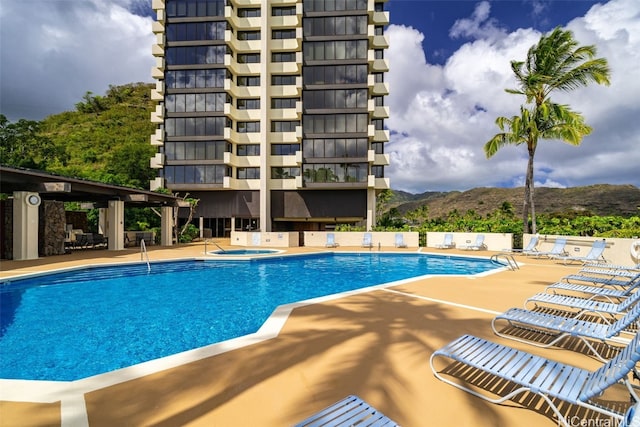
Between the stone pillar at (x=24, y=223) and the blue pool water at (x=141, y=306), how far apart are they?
4.75m

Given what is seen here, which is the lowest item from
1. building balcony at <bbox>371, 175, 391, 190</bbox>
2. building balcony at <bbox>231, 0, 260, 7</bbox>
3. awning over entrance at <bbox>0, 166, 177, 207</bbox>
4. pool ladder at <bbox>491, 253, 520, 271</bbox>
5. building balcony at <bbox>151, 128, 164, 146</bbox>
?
pool ladder at <bbox>491, 253, 520, 271</bbox>

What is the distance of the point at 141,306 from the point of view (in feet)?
25.3

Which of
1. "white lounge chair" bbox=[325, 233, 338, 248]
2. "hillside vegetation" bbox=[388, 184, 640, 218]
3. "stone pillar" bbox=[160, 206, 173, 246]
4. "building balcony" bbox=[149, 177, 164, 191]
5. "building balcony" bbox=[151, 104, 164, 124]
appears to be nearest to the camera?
"white lounge chair" bbox=[325, 233, 338, 248]

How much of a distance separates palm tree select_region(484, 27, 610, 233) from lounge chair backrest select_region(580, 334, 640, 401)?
18188 millimetres

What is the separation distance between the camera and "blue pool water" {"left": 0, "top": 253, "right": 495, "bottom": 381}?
491 centimetres

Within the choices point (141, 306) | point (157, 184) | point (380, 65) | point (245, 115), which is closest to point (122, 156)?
point (157, 184)

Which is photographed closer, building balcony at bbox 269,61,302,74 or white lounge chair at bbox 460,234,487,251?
white lounge chair at bbox 460,234,487,251

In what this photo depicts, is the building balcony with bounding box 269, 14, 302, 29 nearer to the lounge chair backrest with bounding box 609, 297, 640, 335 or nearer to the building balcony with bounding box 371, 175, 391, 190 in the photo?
the building balcony with bounding box 371, 175, 391, 190

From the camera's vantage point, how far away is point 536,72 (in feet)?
59.6

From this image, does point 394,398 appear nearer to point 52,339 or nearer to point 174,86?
point 52,339

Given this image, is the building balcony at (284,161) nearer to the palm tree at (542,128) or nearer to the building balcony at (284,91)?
the building balcony at (284,91)

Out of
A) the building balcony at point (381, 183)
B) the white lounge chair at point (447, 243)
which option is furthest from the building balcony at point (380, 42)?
the white lounge chair at point (447, 243)

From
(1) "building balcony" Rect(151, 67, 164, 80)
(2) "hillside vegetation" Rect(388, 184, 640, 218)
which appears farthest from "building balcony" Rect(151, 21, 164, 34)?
(2) "hillside vegetation" Rect(388, 184, 640, 218)

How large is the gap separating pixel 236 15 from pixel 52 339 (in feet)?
118
